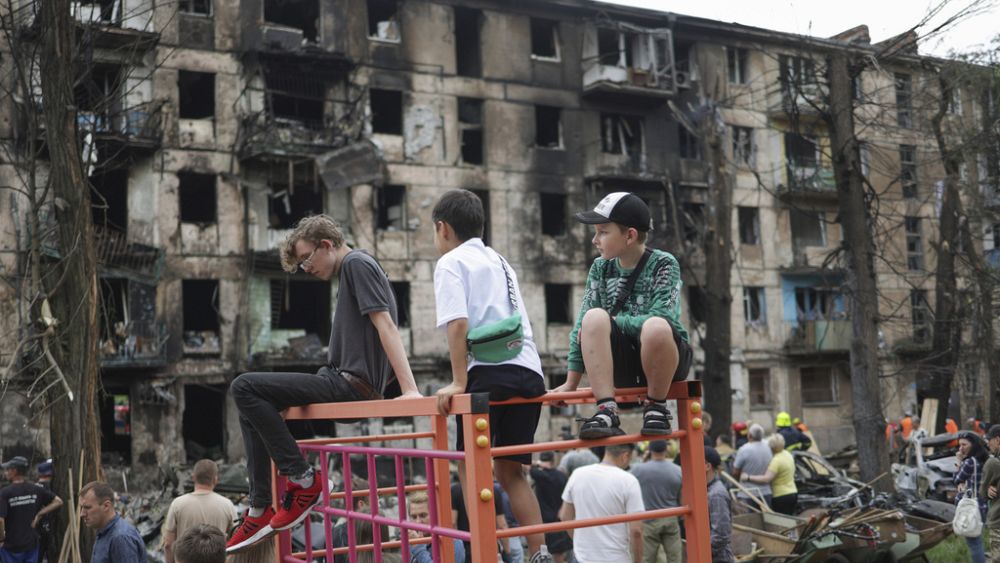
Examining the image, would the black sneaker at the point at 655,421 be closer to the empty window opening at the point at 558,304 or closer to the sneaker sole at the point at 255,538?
the sneaker sole at the point at 255,538

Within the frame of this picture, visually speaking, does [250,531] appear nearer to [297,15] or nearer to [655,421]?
[655,421]

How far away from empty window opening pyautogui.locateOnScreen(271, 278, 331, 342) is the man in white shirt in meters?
24.9

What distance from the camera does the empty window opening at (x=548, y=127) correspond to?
126 ft

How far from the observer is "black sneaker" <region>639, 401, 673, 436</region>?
498 centimetres

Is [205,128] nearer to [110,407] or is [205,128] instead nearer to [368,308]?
[110,407]

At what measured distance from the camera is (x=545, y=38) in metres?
39.5

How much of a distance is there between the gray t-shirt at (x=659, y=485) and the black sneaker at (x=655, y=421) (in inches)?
256

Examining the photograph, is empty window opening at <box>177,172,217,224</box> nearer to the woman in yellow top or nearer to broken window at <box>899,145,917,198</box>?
broken window at <box>899,145,917,198</box>

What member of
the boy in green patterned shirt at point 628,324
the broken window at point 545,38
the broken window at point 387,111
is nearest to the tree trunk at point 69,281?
the boy in green patterned shirt at point 628,324

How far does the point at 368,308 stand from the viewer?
221 inches

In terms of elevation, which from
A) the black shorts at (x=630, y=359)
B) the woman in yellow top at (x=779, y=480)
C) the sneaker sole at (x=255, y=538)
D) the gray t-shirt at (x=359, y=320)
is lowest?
the woman in yellow top at (x=779, y=480)

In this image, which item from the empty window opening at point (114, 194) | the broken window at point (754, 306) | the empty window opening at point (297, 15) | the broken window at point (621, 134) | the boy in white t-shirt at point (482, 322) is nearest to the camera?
the boy in white t-shirt at point (482, 322)

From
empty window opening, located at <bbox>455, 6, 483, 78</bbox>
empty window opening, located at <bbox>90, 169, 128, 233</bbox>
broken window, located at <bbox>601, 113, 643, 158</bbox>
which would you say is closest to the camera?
empty window opening, located at <bbox>90, 169, 128, 233</bbox>

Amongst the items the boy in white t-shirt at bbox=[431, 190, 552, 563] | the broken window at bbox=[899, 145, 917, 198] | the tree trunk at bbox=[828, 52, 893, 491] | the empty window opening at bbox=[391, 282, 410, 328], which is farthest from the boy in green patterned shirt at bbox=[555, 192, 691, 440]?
the empty window opening at bbox=[391, 282, 410, 328]
